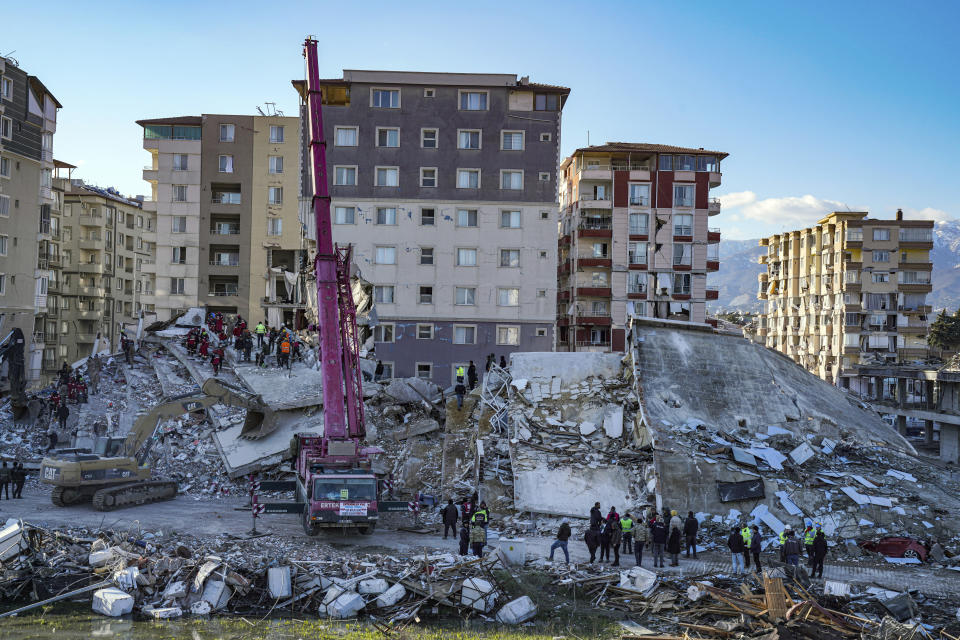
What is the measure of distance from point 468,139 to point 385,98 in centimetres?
567

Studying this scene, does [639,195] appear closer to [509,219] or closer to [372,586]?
[509,219]

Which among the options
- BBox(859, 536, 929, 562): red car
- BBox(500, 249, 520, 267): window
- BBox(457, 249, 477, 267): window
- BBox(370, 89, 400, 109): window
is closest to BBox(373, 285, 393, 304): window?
BBox(457, 249, 477, 267): window

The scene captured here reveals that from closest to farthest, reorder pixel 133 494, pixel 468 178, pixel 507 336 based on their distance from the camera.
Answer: pixel 133 494
pixel 507 336
pixel 468 178

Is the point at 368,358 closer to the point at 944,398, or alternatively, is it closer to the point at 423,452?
the point at 423,452

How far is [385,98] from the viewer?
51.8m

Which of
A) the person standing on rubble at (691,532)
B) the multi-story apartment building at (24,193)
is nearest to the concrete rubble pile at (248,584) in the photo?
the person standing on rubble at (691,532)

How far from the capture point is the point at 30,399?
125ft

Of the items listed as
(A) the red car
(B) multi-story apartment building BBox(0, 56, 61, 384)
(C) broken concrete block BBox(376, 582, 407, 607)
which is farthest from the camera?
(B) multi-story apartment building BBox(0, 56, 61, 384)

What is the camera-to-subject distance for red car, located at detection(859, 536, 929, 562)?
24475 millimetres

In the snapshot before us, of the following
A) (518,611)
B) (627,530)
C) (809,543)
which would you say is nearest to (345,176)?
(627,530)

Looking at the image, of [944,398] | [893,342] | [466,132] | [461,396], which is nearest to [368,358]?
[461,396]

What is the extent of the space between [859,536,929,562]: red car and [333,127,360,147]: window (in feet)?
122

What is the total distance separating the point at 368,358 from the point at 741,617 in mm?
30534

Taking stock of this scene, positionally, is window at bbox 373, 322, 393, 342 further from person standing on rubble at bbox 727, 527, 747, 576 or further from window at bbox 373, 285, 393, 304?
person standing on rubble at bbox 727, 527, 747, 576
